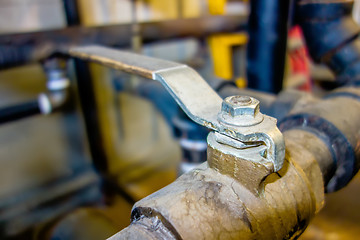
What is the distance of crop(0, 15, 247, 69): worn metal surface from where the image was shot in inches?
27.9

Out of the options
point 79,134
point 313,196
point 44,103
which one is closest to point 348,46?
point 313,196

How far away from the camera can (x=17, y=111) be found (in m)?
0.88

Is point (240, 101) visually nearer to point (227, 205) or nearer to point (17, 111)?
point (227, 205)

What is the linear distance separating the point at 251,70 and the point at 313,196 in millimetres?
555

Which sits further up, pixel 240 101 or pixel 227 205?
pixel 240 101

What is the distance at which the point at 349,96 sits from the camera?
0.54m

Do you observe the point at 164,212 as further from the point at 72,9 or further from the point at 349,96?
the point at 72,9

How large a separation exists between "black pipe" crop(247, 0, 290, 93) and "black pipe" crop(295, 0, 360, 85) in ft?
0.18

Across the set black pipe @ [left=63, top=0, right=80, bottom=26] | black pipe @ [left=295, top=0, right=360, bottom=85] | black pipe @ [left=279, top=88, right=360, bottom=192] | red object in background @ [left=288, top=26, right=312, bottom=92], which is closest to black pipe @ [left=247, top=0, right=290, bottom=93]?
black pipe @ [left=295, top=0, right=360, bottom=85]

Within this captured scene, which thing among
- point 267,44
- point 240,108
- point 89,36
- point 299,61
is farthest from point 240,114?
point 299,61

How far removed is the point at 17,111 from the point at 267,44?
0.83 meters

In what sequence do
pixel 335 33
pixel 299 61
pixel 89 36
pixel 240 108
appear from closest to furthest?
pixel 240 108 < pixel 335 33 < pixel 89 36 < pixel 299 61

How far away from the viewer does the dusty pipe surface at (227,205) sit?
28cm

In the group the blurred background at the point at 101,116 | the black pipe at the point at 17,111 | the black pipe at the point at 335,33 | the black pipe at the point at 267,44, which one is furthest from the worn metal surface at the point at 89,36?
the black pipe at the point at 335,33
